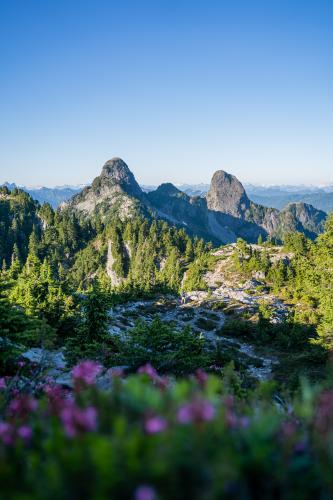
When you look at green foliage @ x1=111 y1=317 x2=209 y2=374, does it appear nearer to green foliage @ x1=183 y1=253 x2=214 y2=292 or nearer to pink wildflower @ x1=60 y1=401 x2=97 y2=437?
pink wildflower @ x1=60 y1=401 x2=97 y2=437

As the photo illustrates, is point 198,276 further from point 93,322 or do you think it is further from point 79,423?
point 79,423

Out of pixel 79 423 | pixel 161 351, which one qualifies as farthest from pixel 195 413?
pixel 161 351

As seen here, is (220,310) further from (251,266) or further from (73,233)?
(73,233)

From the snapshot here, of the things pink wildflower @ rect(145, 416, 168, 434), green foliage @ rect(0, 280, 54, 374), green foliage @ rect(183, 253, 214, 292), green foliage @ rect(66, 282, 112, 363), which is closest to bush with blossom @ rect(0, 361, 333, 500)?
pink wildflower @ rect(145, 416, 168, 434)

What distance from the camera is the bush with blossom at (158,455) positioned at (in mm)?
1849

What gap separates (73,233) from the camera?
118688 mm

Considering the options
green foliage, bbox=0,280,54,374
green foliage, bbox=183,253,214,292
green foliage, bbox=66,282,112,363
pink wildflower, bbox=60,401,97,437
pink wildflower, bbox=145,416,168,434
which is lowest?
green foliage, bbox=183,253,214,292

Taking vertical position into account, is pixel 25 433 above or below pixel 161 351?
above

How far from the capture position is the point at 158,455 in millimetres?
1879

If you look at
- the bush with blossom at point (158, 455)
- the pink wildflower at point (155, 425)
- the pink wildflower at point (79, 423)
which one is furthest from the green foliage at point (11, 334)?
the pink wildflower at point (155, 425)

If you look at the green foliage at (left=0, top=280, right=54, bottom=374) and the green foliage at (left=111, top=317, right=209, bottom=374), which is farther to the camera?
the green foliage at (left=111, top=317, right=209, bottom=374)

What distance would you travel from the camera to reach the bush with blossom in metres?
1.85

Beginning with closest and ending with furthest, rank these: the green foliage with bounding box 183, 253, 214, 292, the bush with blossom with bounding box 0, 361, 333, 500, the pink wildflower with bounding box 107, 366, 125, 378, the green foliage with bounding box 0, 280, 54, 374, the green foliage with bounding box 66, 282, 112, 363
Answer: the bush with blossom with bounding box 0, 361, 333, 500
the pink wildflower with bounding box 107, 366, 125, 378
the green foliage with bounding box 0, 280, 54, 374
the green foliage with bounding box 66, 282, 112, 363
the green foliage with bounding box 183, 253, 214, 292

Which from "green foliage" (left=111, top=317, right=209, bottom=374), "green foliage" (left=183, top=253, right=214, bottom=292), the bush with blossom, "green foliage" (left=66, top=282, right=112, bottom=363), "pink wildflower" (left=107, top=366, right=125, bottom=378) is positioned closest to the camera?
the bush with blossom
